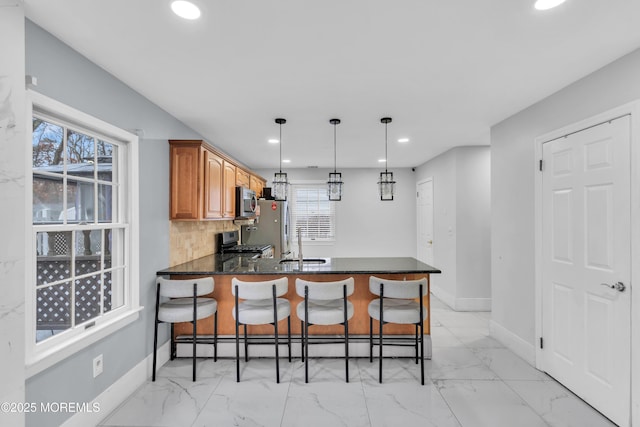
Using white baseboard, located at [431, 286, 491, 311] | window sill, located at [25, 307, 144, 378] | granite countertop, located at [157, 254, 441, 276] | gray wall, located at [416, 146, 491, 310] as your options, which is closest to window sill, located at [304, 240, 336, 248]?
gray wall, located at [416, 146, 491, 310]

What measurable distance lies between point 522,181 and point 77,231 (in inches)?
156

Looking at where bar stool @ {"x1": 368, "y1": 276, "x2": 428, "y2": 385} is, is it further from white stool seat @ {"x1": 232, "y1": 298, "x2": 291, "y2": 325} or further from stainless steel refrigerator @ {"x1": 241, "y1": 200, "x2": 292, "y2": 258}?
stainless steel refrigerator @ {"x1": 241, "y1": 200, "x2": 292, "y2": 258}

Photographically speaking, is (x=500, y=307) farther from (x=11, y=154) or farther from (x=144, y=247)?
(x=11, y=154)

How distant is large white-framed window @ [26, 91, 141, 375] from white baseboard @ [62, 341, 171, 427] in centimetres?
44

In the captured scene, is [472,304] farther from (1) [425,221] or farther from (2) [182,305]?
(2) [182,305]

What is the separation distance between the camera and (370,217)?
683cm

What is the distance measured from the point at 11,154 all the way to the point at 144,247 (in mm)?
1399

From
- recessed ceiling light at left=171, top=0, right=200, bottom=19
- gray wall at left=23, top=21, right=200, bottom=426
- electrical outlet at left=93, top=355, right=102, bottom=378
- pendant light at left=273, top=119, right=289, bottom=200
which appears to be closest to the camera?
recessed ceiling light at left=171, top=0, right=200, bottom=19

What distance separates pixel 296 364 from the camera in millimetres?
3098

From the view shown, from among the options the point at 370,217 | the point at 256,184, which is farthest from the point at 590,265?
the point at 256,184

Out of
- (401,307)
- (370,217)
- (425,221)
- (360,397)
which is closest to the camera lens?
(360,397)

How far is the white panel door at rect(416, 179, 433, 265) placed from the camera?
5914 millimetres

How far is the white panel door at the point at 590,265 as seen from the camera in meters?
2.19

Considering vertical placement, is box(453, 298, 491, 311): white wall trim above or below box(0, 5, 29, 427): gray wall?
below
